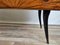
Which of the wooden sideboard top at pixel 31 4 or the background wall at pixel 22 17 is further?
the background wall at pixel 22 17

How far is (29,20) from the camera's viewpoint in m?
2.02

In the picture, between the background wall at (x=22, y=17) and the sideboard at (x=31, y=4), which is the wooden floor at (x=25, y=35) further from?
the sideboard at (x=31, y=4)

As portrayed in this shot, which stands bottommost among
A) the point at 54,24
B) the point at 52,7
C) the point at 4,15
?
the point at 54,24

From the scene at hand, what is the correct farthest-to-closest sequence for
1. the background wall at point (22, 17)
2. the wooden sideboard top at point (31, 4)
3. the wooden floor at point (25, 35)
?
the background wall at point (22, 17) < the wooden floor at point (25, 35) < the wooden sideboard top at point (31, 4)

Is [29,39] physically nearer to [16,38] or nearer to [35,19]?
[16,38]

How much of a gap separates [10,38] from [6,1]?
0.96 m

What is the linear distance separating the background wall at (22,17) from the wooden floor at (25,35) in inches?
3.5

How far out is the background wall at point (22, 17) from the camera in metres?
1.99

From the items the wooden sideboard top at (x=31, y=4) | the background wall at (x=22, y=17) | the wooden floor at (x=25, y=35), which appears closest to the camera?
the wooden sideboard top at (x=31, y=4)

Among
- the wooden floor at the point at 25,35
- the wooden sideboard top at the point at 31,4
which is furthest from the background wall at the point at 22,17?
the wooden sideboard top at the point at 31,4

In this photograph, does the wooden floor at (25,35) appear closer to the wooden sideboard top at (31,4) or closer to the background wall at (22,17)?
the background wall at (22,17)

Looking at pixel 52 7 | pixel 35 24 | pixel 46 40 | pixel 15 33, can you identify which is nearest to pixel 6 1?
pixel 52 7

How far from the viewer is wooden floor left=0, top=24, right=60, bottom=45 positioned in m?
1.41

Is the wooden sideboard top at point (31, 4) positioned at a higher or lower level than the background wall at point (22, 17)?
higher
